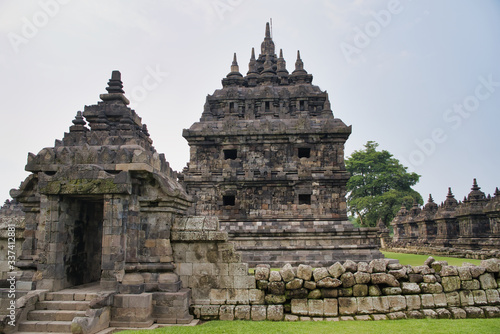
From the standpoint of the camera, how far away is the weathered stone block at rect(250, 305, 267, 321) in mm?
7008

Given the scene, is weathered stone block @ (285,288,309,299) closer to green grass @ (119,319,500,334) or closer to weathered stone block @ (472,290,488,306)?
green grass @ (119,319,500,334)

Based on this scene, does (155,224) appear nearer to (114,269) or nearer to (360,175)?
(114,269)

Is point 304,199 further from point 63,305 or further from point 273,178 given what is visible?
point 63,305

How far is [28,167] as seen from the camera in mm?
7461

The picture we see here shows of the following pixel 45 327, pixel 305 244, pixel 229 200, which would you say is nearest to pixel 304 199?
pixel 305 244

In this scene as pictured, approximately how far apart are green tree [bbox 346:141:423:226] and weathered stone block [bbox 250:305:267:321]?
37.3 m

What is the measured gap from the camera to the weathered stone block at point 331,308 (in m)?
7.08

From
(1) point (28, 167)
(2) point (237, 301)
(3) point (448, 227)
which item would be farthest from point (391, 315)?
(3) point (448, 227)

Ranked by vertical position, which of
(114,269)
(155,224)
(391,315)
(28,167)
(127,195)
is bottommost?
(391,315)

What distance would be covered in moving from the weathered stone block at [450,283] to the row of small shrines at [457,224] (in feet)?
43.3

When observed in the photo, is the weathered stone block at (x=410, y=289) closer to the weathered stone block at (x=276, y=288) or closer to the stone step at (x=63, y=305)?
the weathered stone block at (x=276, y=288)

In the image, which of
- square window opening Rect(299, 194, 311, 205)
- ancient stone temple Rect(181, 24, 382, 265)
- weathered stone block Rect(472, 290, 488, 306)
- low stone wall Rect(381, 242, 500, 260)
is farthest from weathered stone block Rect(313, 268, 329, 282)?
low stone wall Rect(381, 242, 500, 260)

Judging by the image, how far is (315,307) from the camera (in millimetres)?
7117

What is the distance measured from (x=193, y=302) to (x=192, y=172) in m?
13.3
